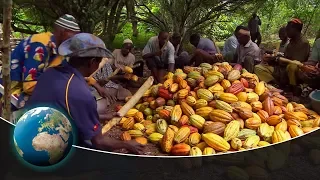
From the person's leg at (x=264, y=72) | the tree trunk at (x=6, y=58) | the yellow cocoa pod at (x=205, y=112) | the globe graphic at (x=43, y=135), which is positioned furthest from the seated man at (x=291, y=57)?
the tree trunk at (x=6, y=58)

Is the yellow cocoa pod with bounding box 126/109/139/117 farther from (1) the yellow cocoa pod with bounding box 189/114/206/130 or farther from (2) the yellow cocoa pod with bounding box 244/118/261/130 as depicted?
(2) the yellow cocoa pod with bounding box 244/118/261/130

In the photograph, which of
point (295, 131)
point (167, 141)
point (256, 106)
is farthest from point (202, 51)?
point (295, 131)

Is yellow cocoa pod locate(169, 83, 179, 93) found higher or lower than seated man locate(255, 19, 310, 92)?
lower

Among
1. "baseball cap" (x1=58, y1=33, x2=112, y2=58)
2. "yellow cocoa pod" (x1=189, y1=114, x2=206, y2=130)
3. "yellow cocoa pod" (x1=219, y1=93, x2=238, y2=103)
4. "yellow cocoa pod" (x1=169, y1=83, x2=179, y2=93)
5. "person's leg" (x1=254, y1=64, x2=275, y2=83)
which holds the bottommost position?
"yellow cocoa pod" (x1=189, y1=114, x2=206, y2=130)

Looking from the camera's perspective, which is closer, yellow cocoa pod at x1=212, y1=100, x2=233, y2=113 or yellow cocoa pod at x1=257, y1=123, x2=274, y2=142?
yellow cocoa pod at x1=257, y1=123, x2=274, y2=142

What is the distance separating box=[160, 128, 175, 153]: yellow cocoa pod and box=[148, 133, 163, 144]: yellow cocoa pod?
25 mm

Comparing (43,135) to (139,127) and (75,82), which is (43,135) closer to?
(75,82)

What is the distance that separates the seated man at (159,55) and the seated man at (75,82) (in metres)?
0.41

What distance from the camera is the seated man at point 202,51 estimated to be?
78.4 inches

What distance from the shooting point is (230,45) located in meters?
2.05

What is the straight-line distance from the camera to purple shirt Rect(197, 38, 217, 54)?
6.51ft

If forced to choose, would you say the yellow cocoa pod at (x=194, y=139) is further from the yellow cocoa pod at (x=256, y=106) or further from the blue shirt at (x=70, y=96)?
the blue shirt at (x=70, y=96)

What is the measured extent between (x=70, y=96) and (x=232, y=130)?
84 cm

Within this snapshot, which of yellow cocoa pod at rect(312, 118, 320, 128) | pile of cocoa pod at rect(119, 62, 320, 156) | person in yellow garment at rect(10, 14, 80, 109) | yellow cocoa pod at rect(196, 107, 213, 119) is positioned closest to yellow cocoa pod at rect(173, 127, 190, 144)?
pile of cocoa pod at rect(119, 62, 320, 156)
